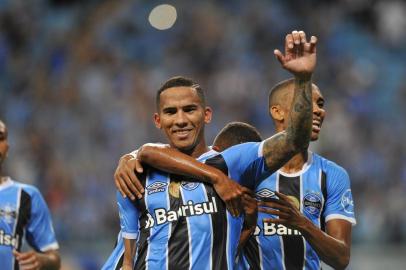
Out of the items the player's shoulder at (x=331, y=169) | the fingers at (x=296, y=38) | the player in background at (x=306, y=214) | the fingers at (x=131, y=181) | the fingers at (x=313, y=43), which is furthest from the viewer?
the player's shoulder at (x=331, y=169)

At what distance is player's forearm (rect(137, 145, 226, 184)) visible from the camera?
4383 mm

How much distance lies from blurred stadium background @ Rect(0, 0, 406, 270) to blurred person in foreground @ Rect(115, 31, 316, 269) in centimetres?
683

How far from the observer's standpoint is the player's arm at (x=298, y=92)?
4020 millimetres

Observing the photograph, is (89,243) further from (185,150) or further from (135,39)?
(185,150)

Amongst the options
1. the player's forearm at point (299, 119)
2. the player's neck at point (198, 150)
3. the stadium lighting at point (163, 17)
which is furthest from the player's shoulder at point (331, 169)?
the stadium lighting at point (163, 17)

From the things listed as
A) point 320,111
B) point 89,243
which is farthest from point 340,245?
point 89,243

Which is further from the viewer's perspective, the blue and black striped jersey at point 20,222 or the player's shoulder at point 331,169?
the blue and black striped jersey at point 20,222

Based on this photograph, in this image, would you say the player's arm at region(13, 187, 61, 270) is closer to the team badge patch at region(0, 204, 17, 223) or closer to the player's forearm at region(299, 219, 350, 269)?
the team badge patch at region(0, 204, 17, 223)

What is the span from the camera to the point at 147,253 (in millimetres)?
4426

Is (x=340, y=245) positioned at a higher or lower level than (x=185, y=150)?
lower

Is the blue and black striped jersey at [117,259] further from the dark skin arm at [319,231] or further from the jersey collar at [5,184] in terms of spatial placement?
the jersey collar at [5,184]

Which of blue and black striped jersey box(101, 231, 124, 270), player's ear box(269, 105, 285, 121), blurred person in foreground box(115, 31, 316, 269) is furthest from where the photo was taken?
player's ear box(269, 105, 285, 121)

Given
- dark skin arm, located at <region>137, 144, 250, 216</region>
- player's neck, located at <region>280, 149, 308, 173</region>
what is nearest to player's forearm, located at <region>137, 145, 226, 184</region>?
dark skin arm, located at <region>137, 144, 250, 216</region>

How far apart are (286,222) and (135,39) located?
11673 mm
